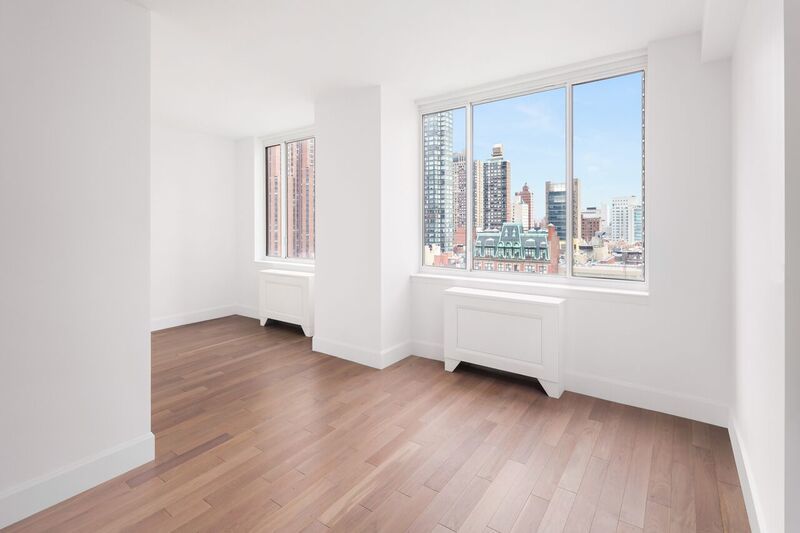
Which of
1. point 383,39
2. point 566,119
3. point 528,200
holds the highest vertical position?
point 383,39

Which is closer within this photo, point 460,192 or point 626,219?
point 626,219

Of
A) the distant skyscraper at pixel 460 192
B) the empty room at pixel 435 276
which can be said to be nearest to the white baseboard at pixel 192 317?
the empty room at pixel 435 276

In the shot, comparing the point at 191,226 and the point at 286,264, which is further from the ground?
the point at 191,226

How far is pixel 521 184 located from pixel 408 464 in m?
2.62

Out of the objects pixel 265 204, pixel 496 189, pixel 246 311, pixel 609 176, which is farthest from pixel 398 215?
pixel 246 311

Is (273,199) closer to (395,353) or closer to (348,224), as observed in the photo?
(348,224)

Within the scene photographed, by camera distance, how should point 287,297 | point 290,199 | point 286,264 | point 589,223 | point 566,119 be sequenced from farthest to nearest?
point 290,199 → point 286,264 → point 287,297 → point 566,119 → point 589,223

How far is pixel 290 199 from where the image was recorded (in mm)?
5941

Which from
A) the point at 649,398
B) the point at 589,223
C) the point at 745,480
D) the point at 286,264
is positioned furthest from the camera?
the point at 286,264

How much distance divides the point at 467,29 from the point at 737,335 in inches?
101

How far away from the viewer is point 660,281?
2.86m

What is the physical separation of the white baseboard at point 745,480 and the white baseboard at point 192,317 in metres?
5.61

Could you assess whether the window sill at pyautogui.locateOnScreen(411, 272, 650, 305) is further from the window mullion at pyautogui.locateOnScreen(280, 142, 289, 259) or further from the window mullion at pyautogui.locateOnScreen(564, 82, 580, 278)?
the window mullion at pyautogui.locateOnScreen(280, 142, 289, 259)

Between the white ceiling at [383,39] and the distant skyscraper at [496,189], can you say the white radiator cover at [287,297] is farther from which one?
the distant skyscraper at [496,189]
